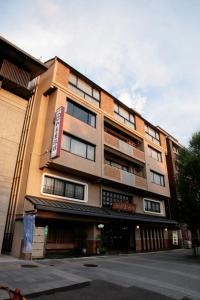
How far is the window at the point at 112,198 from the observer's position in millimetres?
22391

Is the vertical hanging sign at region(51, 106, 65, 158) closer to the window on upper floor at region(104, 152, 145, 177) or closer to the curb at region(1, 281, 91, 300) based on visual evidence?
the window on upper floor at region(104, 152, 145, 177)

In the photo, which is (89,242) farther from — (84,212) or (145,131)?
(145,131)

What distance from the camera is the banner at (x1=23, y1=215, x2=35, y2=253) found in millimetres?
14234

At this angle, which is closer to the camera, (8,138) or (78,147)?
(8,138)

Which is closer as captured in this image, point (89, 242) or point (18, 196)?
point (18, 196)

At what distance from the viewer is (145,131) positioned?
102ft

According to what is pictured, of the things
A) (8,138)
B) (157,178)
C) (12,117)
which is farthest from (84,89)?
(157,178)

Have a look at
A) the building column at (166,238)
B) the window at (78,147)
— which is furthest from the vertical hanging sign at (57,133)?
the building column at (166,238)

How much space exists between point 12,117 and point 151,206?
65.4 ft

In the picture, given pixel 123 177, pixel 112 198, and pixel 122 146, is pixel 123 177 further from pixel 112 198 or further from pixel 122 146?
pixel 122 146

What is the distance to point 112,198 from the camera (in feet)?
76.5

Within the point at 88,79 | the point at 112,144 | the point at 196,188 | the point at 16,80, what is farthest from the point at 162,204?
the point at 16,80

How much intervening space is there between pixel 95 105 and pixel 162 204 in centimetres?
1713

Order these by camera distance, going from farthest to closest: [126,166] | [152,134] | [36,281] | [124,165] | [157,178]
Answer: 1. [152,134]
2. [157,178]
3. [126,166]
4. [124,165]
5. [36,281]
